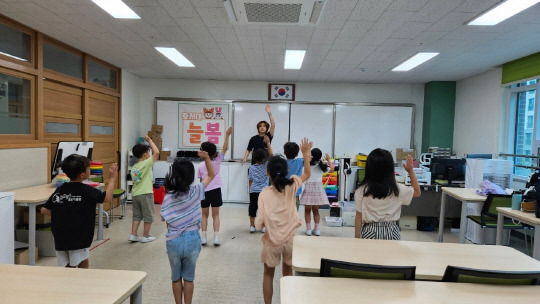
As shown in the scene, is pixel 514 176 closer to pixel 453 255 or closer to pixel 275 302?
pixel 453 255

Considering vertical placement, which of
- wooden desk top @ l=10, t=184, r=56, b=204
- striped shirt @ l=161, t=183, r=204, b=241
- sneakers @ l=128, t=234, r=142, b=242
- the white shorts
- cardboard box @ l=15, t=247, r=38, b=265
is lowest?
sneakers @ l=128, t=234, r=142, b=242

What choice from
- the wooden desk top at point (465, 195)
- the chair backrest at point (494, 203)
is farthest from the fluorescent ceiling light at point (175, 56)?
the chair backrest at point (494, 203)

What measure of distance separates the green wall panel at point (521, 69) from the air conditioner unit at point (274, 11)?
370cm

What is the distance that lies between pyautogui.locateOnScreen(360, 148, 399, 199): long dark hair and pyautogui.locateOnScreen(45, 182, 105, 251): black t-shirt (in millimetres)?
1988

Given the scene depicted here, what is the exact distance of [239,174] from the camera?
689 centimetres

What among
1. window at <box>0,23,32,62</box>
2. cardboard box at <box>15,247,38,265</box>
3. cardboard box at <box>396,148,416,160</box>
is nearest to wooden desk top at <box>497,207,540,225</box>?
cardboard box at <box>396,148,416,160</box>

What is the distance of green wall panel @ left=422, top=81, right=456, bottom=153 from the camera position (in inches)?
264

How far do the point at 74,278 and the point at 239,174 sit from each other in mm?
5440

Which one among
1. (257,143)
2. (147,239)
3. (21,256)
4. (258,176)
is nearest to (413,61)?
(257,143)

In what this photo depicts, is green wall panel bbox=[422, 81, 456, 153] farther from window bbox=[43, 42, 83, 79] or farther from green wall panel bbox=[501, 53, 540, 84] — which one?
window bbox=[43, 42, 83, 79]

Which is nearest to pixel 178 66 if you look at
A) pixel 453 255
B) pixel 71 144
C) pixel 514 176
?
pixel 71 144

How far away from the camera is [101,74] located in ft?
18.8

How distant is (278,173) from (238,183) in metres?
4.75

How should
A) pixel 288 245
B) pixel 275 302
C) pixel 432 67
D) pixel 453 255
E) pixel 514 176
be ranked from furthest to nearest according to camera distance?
1. pixel 432 67
2. pixel 514 176
3. pixel 275 302
4. pixel 288 245
5. pixel 453 255
